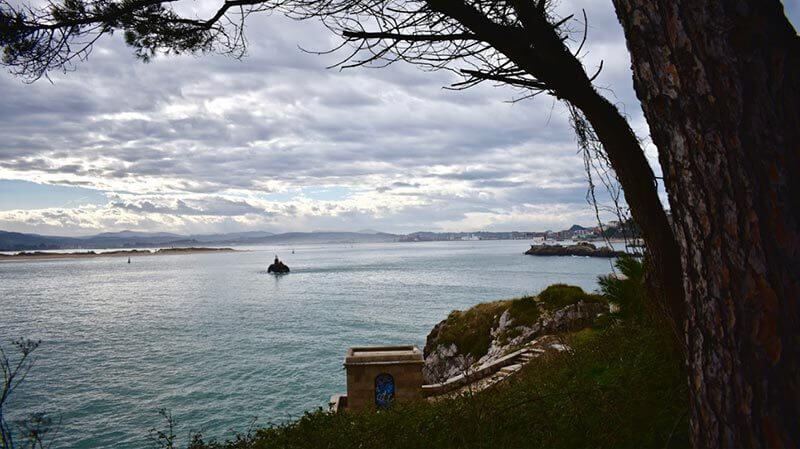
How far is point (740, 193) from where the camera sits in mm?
2129

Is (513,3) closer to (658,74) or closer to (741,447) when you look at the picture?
(658,74)

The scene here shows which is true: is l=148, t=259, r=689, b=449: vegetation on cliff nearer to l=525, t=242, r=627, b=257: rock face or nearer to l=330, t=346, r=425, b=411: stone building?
l=330, t=346, r=425, b=411: stone building

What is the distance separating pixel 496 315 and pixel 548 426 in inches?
993

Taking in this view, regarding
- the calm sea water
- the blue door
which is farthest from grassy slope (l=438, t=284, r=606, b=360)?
the blue door

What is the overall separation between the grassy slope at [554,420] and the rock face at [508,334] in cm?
1572

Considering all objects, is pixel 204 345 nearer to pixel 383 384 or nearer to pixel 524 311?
pixel 524 311

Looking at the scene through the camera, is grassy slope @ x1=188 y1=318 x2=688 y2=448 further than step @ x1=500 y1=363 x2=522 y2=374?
No

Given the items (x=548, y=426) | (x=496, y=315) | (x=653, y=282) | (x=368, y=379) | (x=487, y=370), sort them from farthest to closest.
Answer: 1. (x=496, y=315)
2. (x=487, y=370)
3. (x=368, y=379)
4. (x=548, y=426)
5. (x=653, y=282)

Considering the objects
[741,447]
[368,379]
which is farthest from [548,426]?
[368,379]

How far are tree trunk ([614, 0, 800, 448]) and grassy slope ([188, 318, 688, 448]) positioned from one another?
69.8 inches

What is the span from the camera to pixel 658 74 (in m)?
2.40

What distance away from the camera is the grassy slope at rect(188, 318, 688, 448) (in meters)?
4.77

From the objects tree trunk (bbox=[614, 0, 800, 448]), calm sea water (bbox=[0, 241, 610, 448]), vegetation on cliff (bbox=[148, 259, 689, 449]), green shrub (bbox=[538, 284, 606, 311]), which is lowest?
calm sea water (bbox=[0, 241, 610, 448])

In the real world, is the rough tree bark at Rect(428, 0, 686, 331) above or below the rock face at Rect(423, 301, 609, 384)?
above
